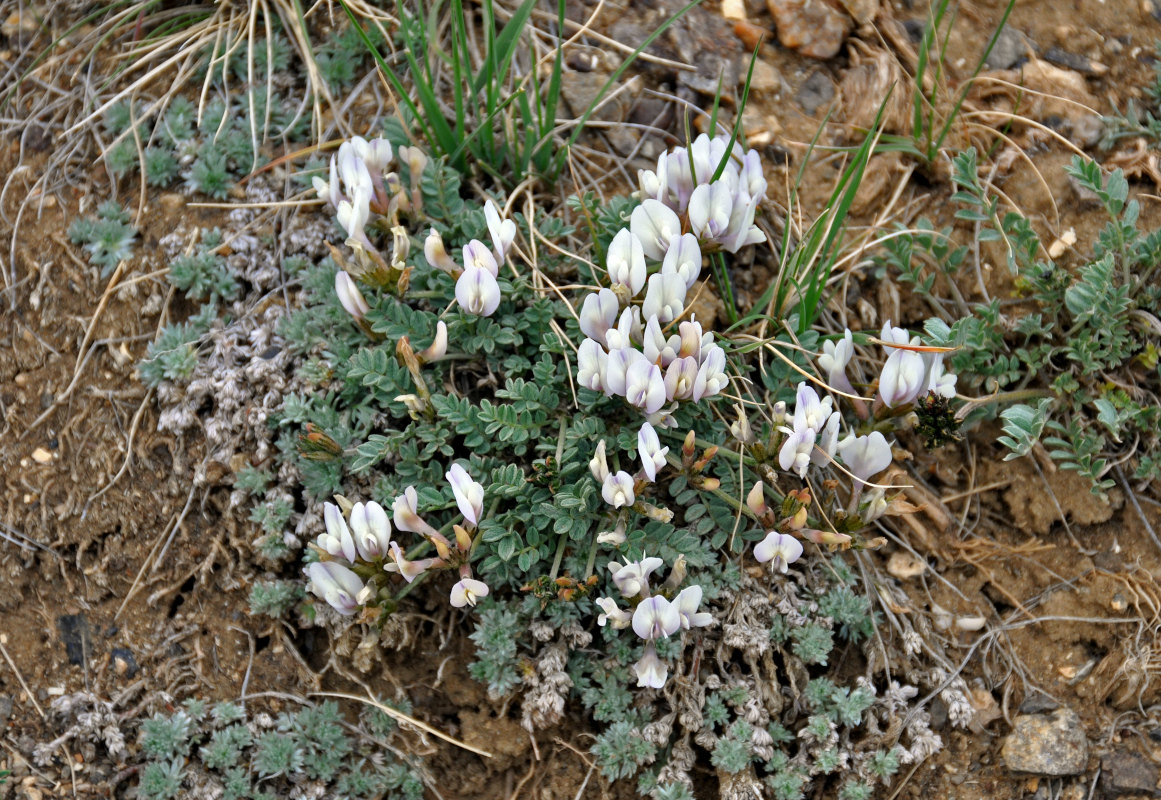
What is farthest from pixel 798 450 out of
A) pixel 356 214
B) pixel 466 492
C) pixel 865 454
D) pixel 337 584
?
pixel 356 214

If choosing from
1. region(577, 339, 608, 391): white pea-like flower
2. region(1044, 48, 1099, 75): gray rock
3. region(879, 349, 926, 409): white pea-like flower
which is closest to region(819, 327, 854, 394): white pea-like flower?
region(879, 349, 926, 409): white pea-like flower

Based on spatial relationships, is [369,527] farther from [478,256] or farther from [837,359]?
[837,359]

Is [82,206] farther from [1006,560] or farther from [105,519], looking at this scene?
[1006,560]

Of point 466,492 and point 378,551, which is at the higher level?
point 466,492

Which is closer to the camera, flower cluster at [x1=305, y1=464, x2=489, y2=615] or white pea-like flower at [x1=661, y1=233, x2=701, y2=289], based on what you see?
flower cluster at [x1=305, y1=464, x2=489, y2=615]

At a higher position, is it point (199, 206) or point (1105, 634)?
point (199, 206)

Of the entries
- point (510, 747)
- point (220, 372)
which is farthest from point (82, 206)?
point (510, 747)

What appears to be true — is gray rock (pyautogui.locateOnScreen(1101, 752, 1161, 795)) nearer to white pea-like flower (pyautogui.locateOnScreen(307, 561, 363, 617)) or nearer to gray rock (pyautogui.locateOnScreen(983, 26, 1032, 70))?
white pea-like flower (pyautogui.locateOnScreen(307, 561, 363, 617))
